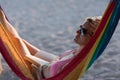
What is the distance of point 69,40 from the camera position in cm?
403

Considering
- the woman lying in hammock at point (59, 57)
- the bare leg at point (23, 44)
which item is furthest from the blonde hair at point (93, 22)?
the bare leg at point (23, 44)

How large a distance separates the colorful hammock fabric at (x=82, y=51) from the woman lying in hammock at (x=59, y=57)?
65 millimetres

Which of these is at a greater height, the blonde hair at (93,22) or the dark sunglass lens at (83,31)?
the blonde hair at (93,22)

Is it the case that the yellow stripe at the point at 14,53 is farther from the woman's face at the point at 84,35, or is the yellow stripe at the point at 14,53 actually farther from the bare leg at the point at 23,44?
the woman's face at the point at 84,35

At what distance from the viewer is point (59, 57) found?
2.25m

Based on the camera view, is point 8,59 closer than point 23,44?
Yes

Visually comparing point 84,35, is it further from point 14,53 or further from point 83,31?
point 14,53

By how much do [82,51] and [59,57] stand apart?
357mm

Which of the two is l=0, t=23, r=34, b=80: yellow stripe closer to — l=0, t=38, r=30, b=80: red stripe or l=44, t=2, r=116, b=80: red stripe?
l=0, t=38, r=30, b=80: red stripe

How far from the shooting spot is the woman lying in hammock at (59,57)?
2.02 meters

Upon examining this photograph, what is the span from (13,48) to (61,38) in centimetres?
191

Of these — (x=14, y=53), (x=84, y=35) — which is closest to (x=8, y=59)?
(x=14, y=53)

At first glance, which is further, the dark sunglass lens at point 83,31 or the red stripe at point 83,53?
the dark sunglass lens at point 83,31

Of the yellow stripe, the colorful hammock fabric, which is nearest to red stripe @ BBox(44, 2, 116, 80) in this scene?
the colorful hammock fabric
